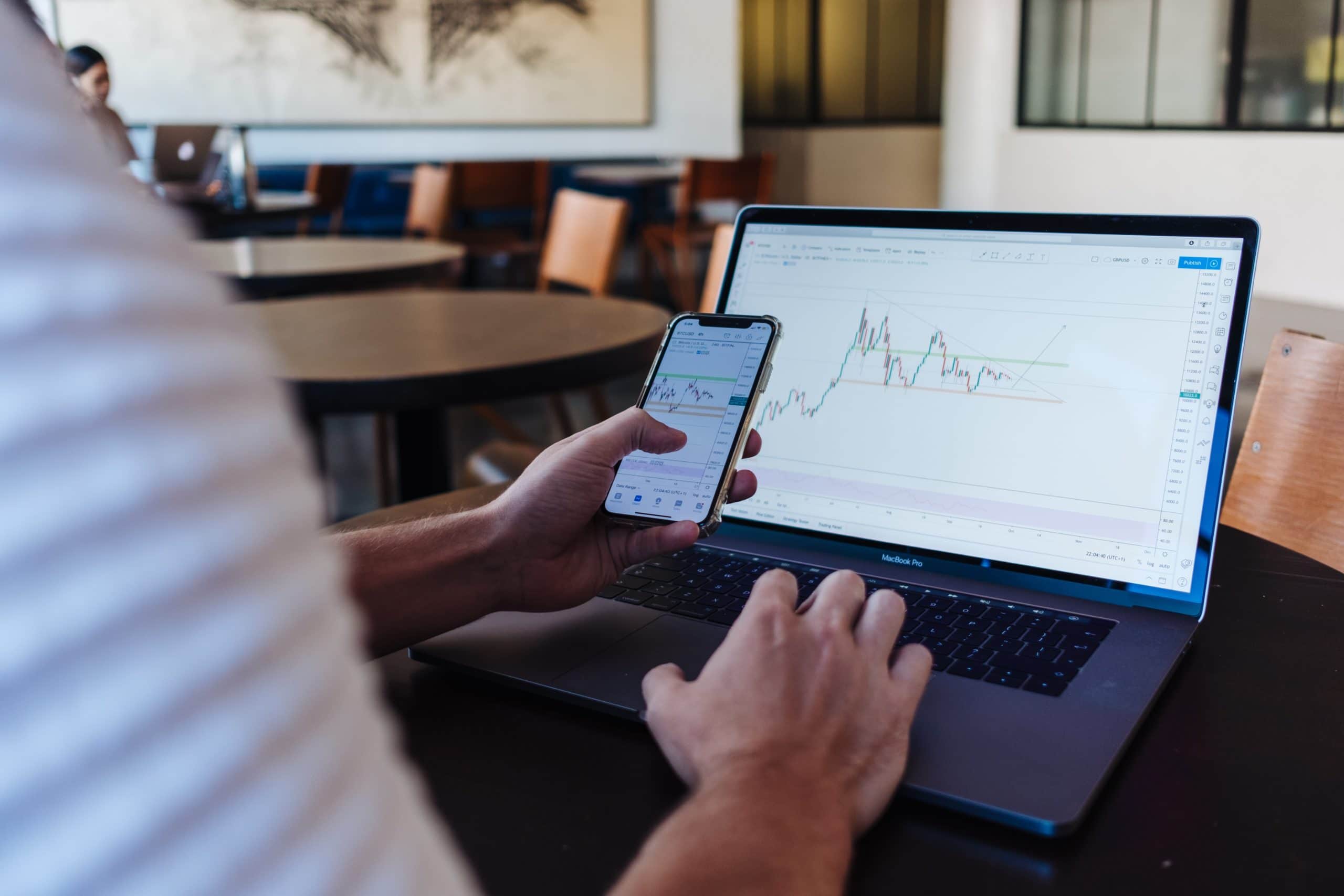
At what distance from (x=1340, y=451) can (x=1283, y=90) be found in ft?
17.3

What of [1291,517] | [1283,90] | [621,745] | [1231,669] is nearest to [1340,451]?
[1291,517]

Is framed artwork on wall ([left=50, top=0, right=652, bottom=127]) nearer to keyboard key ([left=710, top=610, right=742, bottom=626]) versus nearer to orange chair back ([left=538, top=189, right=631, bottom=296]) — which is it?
orange chair back ([left=538, top=189, right=631, bottom=296])

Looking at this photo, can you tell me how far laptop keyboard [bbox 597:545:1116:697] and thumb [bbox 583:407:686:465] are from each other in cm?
10

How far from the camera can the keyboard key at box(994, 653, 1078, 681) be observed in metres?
0.63

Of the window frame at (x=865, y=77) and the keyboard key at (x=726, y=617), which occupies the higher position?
the window frame at (x=865, y=77)

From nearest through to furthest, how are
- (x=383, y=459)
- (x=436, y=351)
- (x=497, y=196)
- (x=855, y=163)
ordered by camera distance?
(x=436, y=351)
(x=383, y=459)
(x=497, y=196)
(x=855, y=163)

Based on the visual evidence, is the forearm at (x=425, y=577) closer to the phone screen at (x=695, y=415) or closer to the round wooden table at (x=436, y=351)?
the phone screen at (x=695, y=415)

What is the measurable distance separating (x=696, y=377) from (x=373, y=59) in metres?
5.67

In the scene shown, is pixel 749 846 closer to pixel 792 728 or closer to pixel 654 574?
pixel 792 728

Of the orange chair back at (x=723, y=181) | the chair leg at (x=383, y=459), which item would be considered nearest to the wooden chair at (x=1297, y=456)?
the chair leg at (x=383, y=459)

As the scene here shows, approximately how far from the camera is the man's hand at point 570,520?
2.40 feet

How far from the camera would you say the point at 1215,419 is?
0.72 meters

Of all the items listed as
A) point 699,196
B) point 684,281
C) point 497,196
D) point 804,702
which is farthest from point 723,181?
point 804,702

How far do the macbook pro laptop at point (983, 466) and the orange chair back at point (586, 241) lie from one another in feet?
4.75
